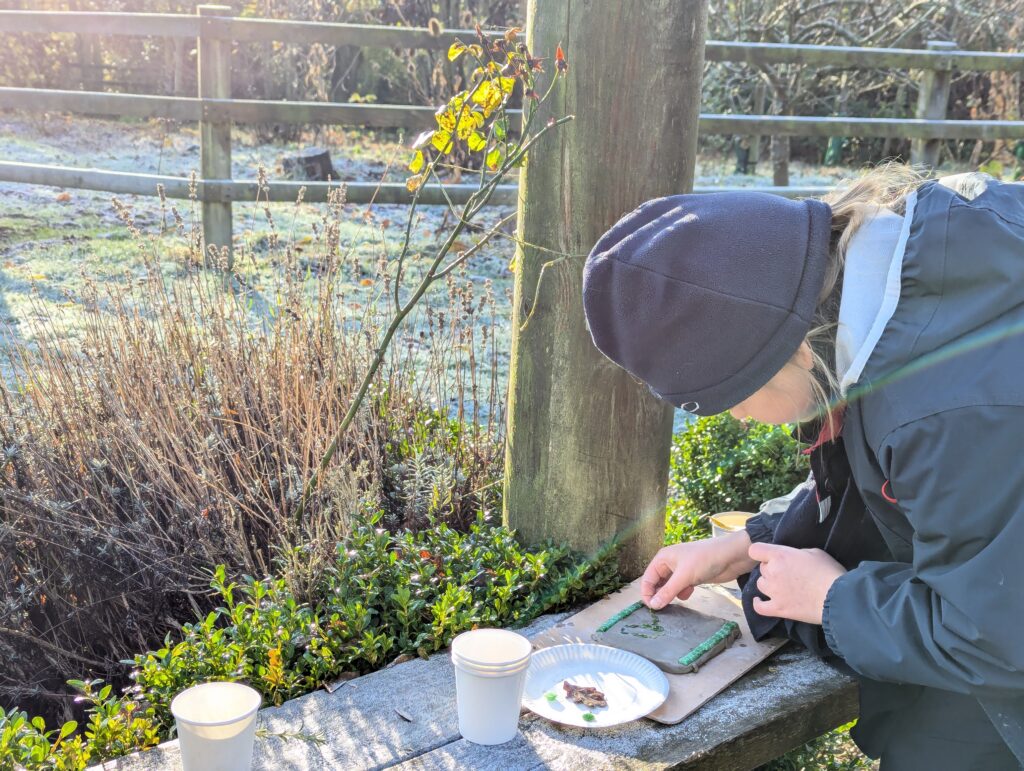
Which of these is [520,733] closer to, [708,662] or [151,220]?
[708,662]

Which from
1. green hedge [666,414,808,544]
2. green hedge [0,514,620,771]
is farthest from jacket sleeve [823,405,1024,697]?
green hedge [666,414,808,544]

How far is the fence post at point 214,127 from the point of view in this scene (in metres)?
5.93

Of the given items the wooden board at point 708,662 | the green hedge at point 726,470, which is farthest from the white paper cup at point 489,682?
the green hedge at point 726,470

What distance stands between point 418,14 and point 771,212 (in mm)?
11985

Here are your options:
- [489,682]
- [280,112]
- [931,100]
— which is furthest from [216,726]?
[931,100]

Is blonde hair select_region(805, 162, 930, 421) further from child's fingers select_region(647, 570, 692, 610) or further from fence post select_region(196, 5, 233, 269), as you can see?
fence post select_region(196, 5, 233, 269)

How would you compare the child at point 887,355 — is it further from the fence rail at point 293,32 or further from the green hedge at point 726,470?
the fence rail at point 293,32

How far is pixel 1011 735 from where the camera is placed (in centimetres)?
167

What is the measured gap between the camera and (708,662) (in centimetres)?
220

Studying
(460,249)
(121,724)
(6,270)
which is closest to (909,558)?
(121,724)

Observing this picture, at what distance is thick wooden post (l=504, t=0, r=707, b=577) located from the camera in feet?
7.59

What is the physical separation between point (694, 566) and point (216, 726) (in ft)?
3.62

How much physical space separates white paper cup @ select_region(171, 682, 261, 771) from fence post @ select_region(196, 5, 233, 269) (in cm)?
455

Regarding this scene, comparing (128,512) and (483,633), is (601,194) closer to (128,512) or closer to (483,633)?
(483,633)
